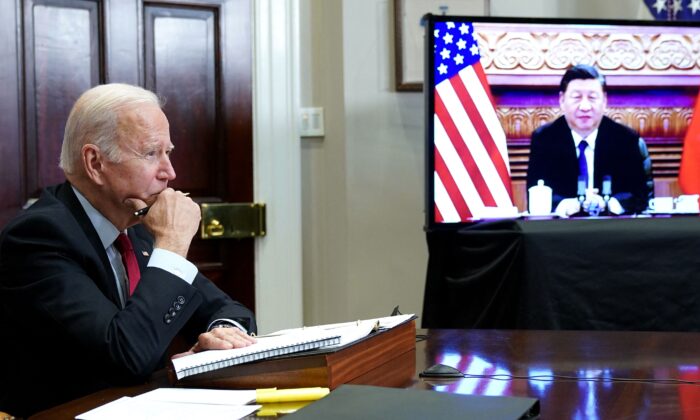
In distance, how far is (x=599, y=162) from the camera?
124 inches

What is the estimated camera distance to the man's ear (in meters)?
1.80

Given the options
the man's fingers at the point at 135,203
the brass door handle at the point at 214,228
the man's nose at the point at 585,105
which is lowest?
the brass door handle at the point at 214,228

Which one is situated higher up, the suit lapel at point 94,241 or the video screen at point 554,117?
the video screen at point 554,117

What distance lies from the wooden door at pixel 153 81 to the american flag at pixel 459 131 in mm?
814

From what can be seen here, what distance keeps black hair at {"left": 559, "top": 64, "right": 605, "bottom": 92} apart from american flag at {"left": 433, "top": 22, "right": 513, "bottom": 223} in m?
0.30

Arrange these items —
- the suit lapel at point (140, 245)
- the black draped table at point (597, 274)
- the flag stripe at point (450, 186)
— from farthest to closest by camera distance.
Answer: the flag stripe at point (450, 186), the black draped table at point (597, 274), the suit lapel at point (140, 245)

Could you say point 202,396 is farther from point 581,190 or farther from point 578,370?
point 581,190

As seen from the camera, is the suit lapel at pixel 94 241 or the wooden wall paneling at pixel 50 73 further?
the wooden wall paneling at pixel 50 73

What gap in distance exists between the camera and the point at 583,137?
3.15 m

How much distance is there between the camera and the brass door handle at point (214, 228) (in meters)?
3.44

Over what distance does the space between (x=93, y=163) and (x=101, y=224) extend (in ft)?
0.40

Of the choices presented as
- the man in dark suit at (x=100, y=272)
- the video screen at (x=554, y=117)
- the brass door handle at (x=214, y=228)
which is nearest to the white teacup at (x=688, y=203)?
the video screen at (x=554, y=117)

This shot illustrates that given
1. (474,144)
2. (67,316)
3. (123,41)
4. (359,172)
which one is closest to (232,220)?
(359,172)

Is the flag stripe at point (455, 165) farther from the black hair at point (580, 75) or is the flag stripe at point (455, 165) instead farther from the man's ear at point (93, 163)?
the man's ear at point (93, 163)
